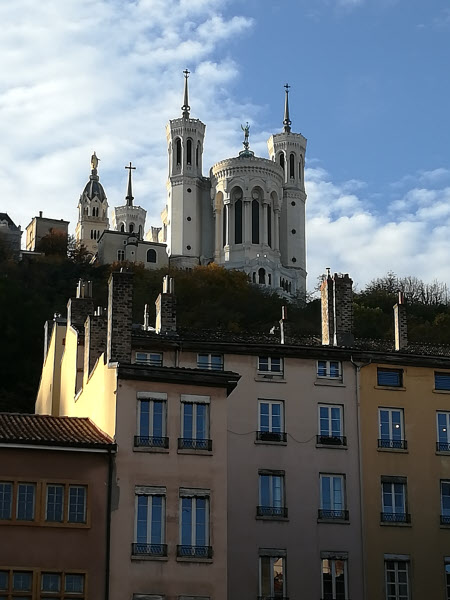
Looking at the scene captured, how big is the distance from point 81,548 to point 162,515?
2.52 meters

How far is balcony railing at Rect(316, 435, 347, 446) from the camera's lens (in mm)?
45938

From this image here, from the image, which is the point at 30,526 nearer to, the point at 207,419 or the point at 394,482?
the point at 207,419

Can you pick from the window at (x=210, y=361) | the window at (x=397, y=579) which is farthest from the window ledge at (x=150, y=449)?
the window at (x=397, y=579)

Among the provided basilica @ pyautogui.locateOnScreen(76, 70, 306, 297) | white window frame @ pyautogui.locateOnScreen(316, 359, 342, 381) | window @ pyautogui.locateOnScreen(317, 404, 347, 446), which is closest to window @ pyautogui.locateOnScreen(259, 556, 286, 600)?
window @ pyautogui.locateOnScreen(317, 404, 347, 446)

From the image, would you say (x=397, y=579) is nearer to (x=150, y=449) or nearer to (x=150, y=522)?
(x=150, y=522)

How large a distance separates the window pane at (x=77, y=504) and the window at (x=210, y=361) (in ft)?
36.9

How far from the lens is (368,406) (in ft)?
154

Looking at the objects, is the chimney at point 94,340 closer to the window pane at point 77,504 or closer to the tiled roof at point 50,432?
the tiled roof at point 50,432

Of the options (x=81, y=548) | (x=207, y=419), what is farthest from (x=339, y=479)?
(x=81, y=548)

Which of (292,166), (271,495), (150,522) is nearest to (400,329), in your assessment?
(271,495)

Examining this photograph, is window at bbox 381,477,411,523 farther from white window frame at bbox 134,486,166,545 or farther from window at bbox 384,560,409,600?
white window frame at bbox 134,486,166,545

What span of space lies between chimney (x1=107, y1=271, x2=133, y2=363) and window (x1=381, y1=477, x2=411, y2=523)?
1175cm

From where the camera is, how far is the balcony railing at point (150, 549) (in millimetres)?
36000

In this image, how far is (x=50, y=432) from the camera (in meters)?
37.1
